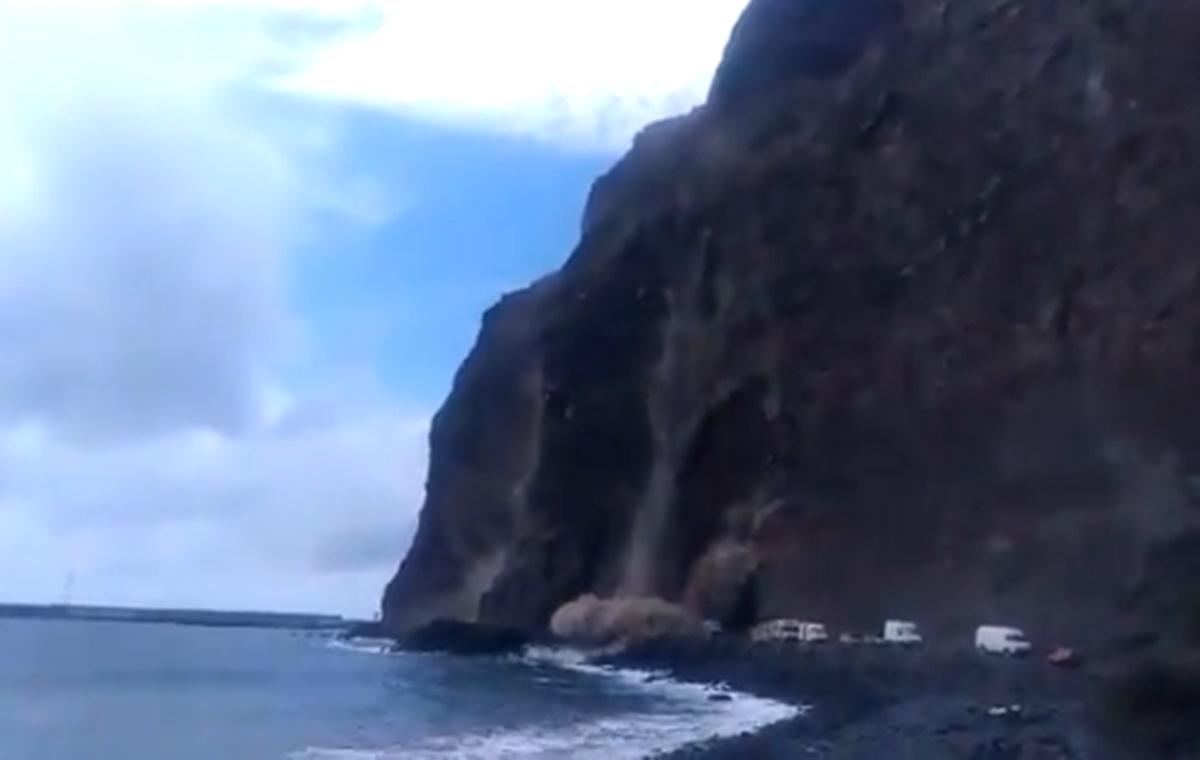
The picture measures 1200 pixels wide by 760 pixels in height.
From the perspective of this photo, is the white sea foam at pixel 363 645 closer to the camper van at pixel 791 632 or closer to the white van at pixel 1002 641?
the camper van at pixel 791 632

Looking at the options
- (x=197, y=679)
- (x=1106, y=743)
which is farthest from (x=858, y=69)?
(x=1106, y=743)

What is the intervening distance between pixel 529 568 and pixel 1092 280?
3330 centimetres

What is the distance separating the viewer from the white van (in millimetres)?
47531

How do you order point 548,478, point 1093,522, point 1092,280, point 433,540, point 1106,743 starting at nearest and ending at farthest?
point 1106,743, point 1093,522, point 1092,280, point 548,478, point 433,540

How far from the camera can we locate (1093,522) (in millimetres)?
47469

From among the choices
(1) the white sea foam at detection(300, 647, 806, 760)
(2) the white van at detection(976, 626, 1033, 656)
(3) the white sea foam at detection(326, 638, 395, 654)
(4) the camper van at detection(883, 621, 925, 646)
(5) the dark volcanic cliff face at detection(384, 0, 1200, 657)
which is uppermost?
(5) the dark volcanic cliff face at detection(384, 0, 1200, 657)

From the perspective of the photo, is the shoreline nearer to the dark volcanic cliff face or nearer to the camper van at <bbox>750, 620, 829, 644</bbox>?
the camper van at <bbox>750, 620, 829, 644</bbox>

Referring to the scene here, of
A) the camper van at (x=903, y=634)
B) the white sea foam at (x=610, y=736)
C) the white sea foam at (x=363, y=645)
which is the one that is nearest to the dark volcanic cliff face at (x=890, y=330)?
the camper van at (x=903, y=634)

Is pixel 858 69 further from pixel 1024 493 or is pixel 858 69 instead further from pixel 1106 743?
pixel 1106 743

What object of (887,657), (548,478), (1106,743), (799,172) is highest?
(799,172)

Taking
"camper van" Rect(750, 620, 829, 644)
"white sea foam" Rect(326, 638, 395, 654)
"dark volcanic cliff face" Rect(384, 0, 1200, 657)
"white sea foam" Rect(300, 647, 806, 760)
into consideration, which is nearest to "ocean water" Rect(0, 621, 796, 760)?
"white sea foam" Rect(300, 647, 806, 760)

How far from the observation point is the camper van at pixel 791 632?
5981 cm

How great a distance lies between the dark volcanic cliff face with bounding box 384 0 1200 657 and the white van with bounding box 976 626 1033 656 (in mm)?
770

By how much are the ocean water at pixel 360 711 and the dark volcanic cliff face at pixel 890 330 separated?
7200mm
